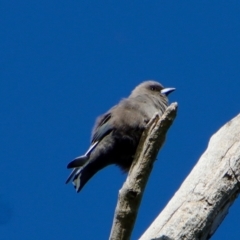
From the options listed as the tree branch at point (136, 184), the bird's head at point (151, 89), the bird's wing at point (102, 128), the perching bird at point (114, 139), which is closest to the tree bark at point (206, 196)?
the tree branch at point (136, 184)

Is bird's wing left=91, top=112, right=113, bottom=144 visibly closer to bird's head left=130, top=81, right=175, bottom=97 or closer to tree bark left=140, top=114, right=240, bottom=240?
bird's head left=130, top=81, right=175, bottom=97

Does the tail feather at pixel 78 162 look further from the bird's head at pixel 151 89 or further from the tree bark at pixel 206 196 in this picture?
the tree bark at pixel 206 196

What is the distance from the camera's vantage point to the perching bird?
511 centimetres

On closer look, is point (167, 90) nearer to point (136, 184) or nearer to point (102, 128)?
point (102, 128)

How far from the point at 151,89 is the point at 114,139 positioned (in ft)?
4.02

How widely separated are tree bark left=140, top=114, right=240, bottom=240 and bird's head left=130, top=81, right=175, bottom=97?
2.79 meters

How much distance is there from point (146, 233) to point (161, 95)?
10.8 ft

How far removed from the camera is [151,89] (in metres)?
6.43

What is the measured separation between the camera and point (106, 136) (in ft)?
17.7

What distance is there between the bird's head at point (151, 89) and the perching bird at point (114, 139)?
22.7 inches

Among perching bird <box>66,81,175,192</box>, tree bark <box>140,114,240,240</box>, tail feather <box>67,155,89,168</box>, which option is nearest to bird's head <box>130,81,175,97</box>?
perching bird <box>66,81,175,192</box>

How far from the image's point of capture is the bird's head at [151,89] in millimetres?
6301

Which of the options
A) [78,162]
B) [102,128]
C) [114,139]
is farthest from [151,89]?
[78,162]

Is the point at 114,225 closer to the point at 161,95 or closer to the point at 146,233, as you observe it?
the point at 146,233
